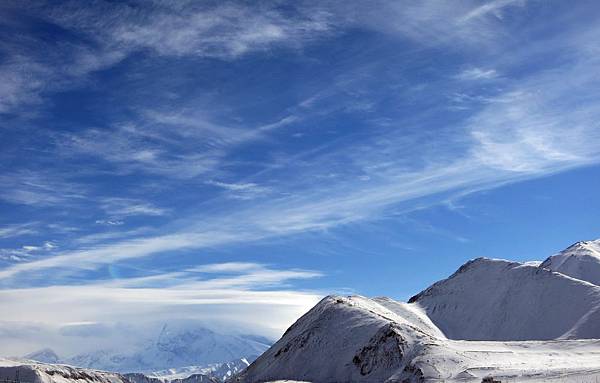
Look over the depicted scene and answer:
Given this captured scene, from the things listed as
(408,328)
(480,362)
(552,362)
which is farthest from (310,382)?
(552,362)

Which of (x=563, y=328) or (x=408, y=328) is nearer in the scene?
(x=408, y=328)

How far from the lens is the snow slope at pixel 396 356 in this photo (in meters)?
121

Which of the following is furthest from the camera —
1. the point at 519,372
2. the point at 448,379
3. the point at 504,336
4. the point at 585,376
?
the point at 504,336

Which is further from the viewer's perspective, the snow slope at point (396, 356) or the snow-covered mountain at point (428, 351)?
the snow-covered mountain at point (428, 351)

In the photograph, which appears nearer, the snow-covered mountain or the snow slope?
the snow slope

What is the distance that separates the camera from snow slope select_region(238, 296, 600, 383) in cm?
12062

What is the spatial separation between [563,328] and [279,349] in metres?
81.1

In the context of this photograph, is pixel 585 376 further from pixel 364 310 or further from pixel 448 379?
pixel 364 310

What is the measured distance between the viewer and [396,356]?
155750 mm

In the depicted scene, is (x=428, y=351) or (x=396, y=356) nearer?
(x=428, y=351)

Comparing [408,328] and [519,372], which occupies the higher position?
[408,328]

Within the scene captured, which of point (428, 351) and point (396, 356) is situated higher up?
point (428, 351)

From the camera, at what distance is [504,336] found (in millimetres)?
199000

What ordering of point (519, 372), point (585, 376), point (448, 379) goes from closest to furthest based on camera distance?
point (585, 376)
point (519, 372)
point (448, 379)
